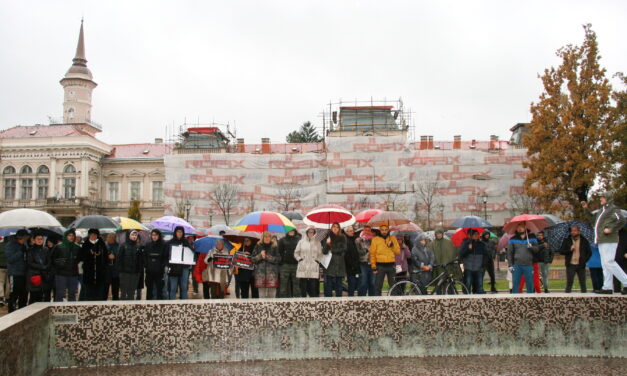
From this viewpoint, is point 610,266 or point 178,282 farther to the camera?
point 178,282

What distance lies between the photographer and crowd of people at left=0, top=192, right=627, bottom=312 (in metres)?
9.42

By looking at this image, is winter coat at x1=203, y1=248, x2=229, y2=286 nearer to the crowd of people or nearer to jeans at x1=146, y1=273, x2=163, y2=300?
the crowd of people

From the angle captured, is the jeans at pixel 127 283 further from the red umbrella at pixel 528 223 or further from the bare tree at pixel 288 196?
the bare tree at pixel 288 196

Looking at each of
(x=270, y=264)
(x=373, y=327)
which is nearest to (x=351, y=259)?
(x=270, y=264)

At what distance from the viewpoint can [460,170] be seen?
40.8m

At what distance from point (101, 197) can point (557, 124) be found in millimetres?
46421

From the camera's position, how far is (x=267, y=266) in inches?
383

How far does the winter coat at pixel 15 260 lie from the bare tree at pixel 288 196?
31994 mm

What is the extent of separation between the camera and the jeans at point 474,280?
10727 mm

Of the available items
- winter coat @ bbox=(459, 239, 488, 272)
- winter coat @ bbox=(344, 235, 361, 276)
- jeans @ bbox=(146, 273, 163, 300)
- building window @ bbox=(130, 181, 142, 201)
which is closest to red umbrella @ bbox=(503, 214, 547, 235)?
winter coat @ bbox=(459, 239, 488, 272)

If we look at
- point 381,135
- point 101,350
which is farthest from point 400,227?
point 381,135

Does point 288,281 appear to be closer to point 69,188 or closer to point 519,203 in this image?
point 519,203

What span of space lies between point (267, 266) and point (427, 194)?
31515mm

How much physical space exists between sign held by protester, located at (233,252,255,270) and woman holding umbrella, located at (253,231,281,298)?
35cm
